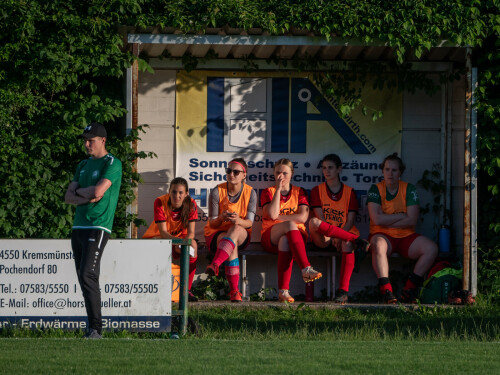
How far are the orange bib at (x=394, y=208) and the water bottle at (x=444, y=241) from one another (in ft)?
1.51

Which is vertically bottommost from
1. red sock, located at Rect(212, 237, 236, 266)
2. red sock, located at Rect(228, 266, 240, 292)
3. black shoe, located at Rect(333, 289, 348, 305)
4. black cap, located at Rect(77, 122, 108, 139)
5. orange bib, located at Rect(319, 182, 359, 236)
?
black shoe, located at Rect(333, 289, 348, 305)

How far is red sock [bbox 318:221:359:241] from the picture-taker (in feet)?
38.5

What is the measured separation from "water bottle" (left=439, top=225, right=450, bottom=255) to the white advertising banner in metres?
4.59

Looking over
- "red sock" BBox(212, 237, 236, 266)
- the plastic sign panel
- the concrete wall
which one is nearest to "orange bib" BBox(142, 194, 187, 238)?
"red sock" BBox(212, 237, 236, 266)

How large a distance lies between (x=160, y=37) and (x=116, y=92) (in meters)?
1.09

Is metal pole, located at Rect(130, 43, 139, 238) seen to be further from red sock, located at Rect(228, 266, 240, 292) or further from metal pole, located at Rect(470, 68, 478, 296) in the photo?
metal pole, located at Rect(470, 68, 478, 296)

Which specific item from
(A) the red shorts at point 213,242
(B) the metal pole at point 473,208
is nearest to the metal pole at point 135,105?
(A) the red shorts at point 213,242

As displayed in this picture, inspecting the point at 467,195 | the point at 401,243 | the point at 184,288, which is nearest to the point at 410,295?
the point at 401,243

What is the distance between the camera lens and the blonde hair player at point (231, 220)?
11.5 m

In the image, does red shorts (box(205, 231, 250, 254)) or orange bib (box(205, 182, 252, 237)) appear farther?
orange bib (box(205, 182, 252, 237))

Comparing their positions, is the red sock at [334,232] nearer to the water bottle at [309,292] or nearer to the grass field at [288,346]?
the water bottle at [309,292]

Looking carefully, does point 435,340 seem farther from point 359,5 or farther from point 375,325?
point 359,5

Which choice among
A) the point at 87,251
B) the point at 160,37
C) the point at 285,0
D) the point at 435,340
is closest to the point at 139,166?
the point at 160,37

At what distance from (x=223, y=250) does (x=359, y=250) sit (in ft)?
5.68
